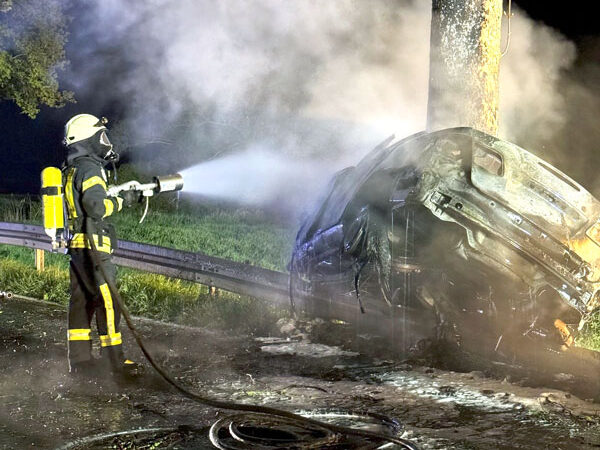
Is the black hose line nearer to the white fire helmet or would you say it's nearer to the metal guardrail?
the white fire helmet

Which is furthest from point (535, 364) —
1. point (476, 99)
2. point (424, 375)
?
point (476, 99)

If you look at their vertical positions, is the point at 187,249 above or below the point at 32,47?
below

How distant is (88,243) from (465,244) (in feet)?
10.5

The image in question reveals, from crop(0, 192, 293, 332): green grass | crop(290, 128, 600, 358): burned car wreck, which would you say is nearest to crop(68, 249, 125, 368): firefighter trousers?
crop(0, 192, 293, 332): green grass

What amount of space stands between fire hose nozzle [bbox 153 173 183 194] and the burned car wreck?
1.41 meters

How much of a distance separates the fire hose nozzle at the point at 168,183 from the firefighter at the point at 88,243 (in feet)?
1.34

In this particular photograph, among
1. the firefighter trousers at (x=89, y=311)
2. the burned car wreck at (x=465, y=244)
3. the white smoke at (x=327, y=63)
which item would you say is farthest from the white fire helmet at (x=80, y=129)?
the white smoke at (x=327, y=63)

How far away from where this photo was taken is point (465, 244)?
19.4ft

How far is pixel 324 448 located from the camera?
14.5 feet

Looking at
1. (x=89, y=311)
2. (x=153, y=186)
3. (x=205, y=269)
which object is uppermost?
(x=153, y=186)

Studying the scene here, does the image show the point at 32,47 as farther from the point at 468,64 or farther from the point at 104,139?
the point at 468,64

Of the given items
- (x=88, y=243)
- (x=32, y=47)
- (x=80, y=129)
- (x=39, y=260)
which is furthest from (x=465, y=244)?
(x=32, y=47)

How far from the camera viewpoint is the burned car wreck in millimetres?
5660

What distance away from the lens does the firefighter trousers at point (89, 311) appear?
6223 millimetres
